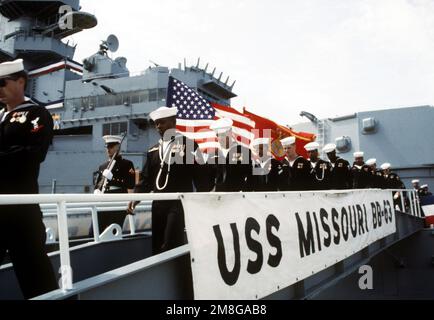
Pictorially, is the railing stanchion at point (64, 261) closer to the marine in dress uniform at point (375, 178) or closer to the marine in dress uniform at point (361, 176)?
the marine in dress uniform at point (361, 176)

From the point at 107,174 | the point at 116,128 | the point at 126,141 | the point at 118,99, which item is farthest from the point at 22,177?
the point at 118,99

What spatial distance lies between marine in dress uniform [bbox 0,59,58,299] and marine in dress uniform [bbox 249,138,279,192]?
3.46 metres

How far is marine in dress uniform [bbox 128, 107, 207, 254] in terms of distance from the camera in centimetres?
324

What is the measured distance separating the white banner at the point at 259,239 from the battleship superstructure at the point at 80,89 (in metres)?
21.5

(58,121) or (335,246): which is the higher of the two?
(58,121)

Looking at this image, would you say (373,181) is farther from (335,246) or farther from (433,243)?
(335,246)

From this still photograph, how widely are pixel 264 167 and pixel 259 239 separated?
291cm

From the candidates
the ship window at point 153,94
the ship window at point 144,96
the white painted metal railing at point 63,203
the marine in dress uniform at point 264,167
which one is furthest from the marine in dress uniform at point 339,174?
the ship window at point 144,96

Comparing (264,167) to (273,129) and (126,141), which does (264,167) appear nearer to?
(273,129)

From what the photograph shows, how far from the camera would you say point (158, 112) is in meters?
3.54

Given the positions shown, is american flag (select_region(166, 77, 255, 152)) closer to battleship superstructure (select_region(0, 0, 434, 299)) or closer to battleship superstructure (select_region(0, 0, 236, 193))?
Answer: battleship superstructure (select_region(0, 0, 434, 299))

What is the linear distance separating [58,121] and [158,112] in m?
28.7

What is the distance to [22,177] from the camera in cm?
217
